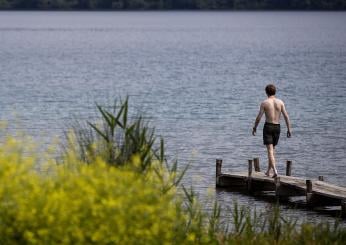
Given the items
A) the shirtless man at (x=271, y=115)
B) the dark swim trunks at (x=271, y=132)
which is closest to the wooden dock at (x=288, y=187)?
the shirtless man at (x=271, y=115)

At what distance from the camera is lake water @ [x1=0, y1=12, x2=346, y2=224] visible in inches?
1421

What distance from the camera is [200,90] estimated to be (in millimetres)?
68375

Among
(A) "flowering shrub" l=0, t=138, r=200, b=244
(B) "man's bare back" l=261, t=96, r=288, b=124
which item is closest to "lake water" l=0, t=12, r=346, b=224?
(B) "man's bare back" l=261, t=96, r=288, b=124

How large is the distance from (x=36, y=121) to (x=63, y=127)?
3575 millimetres

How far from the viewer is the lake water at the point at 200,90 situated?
3609 cm

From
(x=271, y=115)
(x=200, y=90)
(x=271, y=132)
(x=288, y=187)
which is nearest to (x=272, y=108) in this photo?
(x=271, y=115)

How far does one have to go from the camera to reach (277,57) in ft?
363

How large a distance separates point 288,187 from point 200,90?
43.8 metres

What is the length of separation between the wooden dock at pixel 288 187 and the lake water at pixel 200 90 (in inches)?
17.4

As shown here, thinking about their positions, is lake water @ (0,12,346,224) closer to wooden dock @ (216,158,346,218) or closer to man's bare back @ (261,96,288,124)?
wooden dock @ (216,158,346,218)

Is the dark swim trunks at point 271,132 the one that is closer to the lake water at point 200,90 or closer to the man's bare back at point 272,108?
the man's bare back at point 272,108

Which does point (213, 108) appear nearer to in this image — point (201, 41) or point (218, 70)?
point (218, 70)

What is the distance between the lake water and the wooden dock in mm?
442

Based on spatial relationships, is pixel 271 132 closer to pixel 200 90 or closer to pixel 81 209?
pixel 81 209
